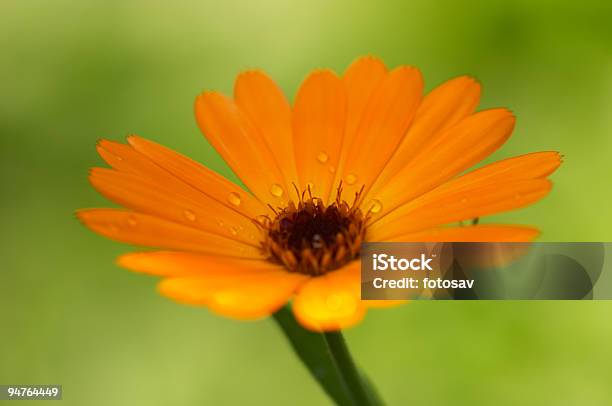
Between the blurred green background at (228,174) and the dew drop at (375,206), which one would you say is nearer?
the dew drop at (375,206)

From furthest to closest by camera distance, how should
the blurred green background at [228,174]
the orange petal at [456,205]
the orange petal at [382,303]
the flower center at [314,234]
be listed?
1. the blurred green background at [228,174]
2. the flower center at [314,234]
3. the orange petal at [456,205]
4. the orange petal at [382,303]

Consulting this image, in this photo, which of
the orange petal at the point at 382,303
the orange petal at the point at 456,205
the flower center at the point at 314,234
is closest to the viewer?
the orange petal at the point at 382,303

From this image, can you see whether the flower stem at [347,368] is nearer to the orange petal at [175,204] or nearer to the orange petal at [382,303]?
the orange petal at [382,303]

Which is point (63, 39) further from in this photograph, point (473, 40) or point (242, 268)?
point (242, 268)

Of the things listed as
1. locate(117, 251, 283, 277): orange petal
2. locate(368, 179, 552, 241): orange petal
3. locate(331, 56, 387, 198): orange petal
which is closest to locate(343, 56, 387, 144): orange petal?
locate(331, 56, 387, 198): orange petal

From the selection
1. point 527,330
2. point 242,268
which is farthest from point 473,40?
point 242,268

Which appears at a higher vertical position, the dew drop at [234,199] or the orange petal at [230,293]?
the dew drop at [234,199]

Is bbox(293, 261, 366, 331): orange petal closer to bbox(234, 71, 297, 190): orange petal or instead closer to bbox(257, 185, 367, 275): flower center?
bbox(257, 185, 367, 275): flower center

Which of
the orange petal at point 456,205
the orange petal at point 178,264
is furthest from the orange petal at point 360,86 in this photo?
the orange petal at point 178,264
